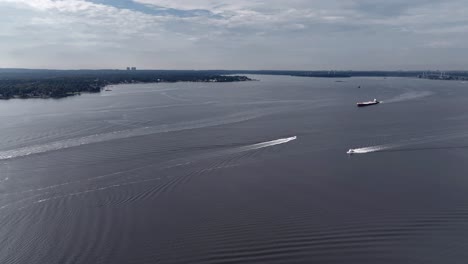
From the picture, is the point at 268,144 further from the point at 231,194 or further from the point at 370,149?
the point at 231,194

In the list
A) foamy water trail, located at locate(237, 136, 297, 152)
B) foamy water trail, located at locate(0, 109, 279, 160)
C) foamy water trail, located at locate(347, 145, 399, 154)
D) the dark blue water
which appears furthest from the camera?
foamy water trail, located at locate(237, 136, 297, 152)

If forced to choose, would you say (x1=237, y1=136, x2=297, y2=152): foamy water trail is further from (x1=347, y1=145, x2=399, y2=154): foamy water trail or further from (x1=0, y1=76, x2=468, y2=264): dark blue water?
(x1=347, y1=145, x2=399, y2=154): foamy water trail

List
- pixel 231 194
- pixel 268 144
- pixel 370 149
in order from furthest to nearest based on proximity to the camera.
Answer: pixel 268 144 < pixel 370 149 < pixel 231 194

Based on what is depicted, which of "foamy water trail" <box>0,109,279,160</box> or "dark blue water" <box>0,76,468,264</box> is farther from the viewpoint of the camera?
"foamy water trail" <box>0,109,279,160</box>

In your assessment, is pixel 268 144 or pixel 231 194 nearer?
pixel 231 194

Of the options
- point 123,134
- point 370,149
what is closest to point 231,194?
point 370,149

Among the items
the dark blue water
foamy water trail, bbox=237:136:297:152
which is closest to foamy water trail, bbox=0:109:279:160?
the dark blue water

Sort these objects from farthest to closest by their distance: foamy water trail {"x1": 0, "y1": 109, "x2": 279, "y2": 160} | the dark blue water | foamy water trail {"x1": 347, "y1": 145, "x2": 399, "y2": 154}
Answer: foamy water trail {"x1": 347, "y1": 145, "x2": 399, "y2": 154} < foamy water trail {"x1": 0, "y1": 109, "x2": 279, "y2": 160} < the dark blue water

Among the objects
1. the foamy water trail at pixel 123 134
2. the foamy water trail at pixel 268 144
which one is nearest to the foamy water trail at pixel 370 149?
the foamy water trail at pixel 268 144

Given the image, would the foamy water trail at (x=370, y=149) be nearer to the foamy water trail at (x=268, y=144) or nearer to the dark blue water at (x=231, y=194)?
the dark blue water at (x=231, y=194)
